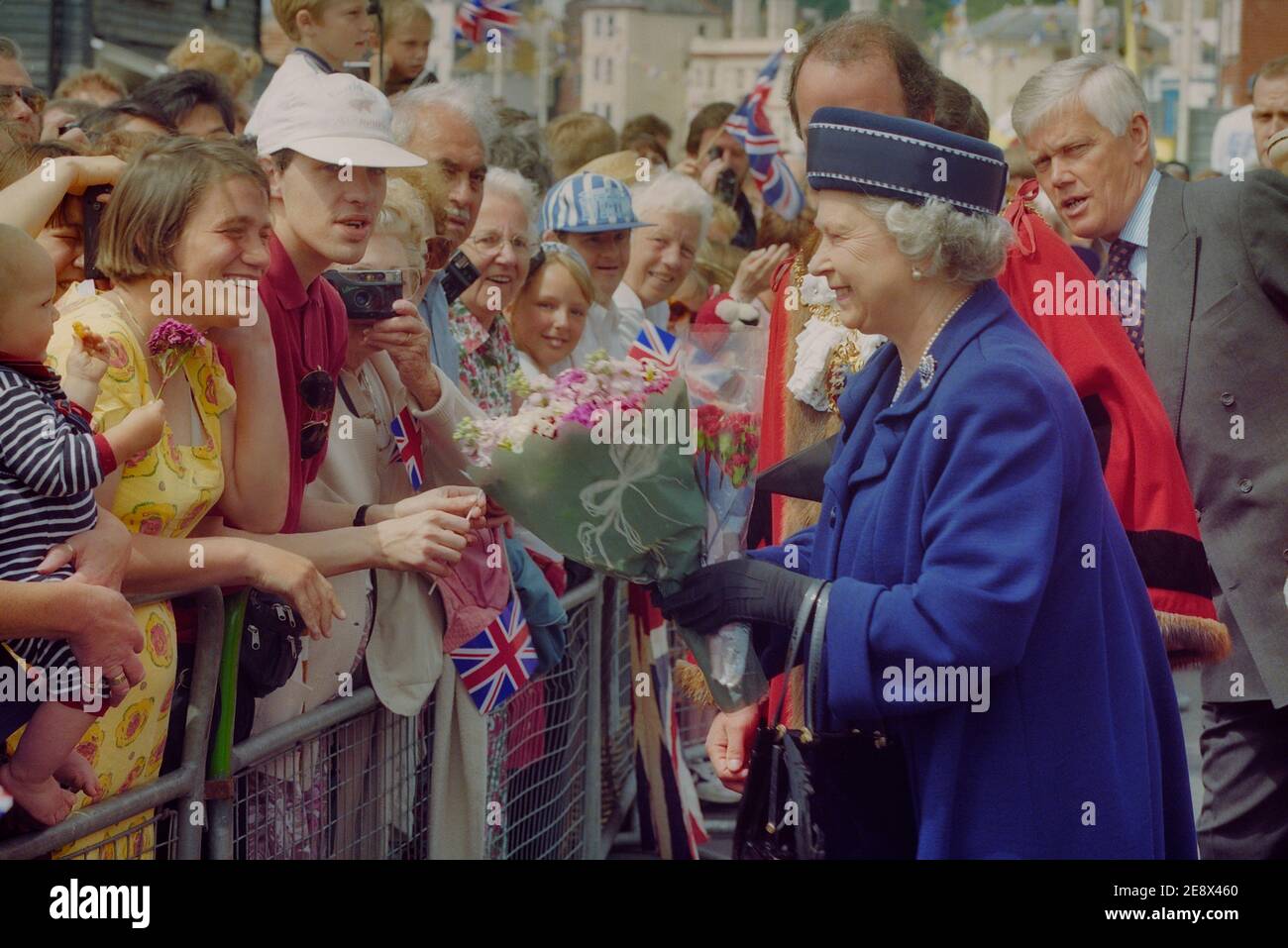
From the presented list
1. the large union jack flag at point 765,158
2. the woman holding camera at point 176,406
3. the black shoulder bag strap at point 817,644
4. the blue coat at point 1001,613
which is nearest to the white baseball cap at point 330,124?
the woman holding camera at point 176,406

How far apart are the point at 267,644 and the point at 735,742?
0.91 meters

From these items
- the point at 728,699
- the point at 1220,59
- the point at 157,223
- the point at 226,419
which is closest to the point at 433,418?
the point at 226,419

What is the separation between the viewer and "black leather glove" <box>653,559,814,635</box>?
9.50ft

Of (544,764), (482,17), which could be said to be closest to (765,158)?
(482,17)

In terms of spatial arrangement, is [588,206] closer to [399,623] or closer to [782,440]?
[782,440]

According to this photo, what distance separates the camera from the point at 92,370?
2.87 meters

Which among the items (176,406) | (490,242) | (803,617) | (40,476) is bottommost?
(803,617)

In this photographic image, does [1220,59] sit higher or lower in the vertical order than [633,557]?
higher

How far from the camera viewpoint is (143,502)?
306cm

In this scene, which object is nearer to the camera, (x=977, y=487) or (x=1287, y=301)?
(x=977, y=487)

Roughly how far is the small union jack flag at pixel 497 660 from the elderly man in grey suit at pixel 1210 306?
1813 mm

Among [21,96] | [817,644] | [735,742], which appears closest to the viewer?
[817,644]

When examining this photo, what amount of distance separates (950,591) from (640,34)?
78.6 meters

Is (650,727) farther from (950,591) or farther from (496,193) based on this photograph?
(950,591)
